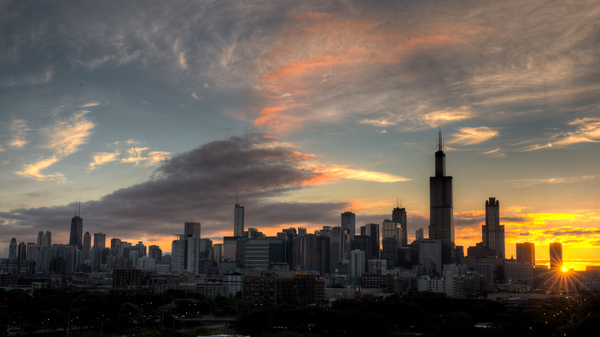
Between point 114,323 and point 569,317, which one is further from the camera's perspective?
point 569,317

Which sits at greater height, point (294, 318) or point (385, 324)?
point (294, 318)

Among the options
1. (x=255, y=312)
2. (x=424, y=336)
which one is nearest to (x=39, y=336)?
(x=255, y=312)

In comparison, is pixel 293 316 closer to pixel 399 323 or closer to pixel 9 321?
pixel 399 323

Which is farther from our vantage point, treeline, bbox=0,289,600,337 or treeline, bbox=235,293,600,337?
treeline, bbox=0,289,600,337

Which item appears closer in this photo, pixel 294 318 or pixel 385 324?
pixel 385 324

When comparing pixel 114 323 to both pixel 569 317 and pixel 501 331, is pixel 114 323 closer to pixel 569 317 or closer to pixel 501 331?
pixel 501 331

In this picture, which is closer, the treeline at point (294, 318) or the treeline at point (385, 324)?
the treeline at point (385, 324)

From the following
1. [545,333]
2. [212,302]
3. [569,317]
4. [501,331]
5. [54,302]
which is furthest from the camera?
[212,302]

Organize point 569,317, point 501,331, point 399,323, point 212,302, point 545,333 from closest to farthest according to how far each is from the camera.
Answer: point 501,331
point 545,333
point 399,323
point 569,317
point 212,302

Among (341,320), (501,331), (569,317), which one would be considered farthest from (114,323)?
(569,317)
